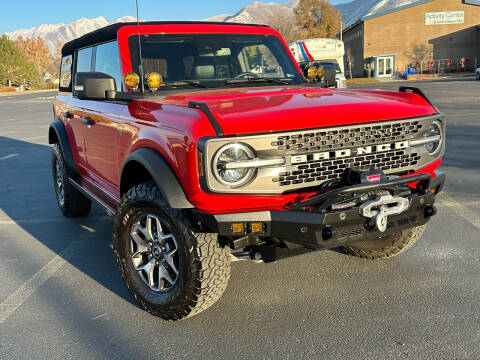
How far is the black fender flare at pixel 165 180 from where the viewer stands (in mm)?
2775

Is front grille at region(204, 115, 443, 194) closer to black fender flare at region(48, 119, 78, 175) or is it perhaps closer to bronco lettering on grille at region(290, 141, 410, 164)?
bronco lettering on grille at region(290, 141, 410, 164)

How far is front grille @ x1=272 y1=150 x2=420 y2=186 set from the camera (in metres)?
2.78

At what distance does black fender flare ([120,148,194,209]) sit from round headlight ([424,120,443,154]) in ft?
5.48

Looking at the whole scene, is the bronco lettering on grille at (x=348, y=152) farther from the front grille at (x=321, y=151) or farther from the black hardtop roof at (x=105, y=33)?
the black hardtop roof at (x=105, y=33)

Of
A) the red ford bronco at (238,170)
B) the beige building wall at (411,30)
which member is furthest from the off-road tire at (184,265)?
the beige building wall at (411,30)

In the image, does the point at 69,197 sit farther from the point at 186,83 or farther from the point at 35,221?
the point at 186,83

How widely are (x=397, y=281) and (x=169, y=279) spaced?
5.52ft

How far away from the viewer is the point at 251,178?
107 inches

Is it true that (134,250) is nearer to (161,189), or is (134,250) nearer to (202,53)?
(161,189)

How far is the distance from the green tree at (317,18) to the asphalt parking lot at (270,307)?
67.8 metres

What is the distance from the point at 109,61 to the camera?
4.23m

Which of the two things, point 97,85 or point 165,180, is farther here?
point 97,85

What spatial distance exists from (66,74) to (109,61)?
5.87ft

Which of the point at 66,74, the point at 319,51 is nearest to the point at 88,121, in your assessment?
the point at 66,74
